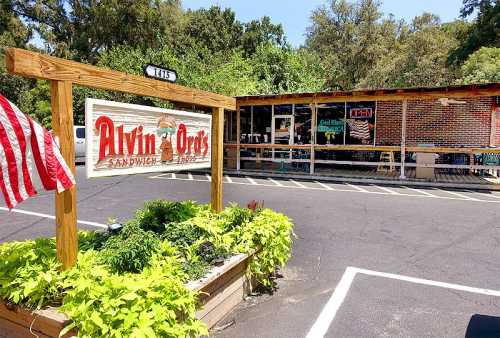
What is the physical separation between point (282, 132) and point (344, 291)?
48.3 feet

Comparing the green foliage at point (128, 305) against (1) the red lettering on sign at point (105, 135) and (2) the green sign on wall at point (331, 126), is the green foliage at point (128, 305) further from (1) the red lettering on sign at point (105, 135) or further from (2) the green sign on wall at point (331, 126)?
(2) the green sign on wall at point (331, 126)

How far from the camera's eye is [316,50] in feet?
125

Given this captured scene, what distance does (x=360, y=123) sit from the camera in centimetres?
1703

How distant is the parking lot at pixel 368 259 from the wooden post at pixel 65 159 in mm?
1517

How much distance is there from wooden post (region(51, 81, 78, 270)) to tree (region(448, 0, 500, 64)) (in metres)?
32.8

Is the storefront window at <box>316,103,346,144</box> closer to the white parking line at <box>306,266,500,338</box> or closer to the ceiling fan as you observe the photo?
the ceiling fan

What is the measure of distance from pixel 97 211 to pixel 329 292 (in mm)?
5856

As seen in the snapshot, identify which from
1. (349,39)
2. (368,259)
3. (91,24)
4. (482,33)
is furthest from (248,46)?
(368,259)

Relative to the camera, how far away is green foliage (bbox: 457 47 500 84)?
75.5 ft

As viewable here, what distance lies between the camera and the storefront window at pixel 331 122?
56.6 ft

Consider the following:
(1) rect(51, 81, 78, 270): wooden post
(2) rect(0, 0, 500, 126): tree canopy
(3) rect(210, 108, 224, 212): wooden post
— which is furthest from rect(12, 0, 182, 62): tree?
(1) rect(51, 81, 78, 270): wooden post

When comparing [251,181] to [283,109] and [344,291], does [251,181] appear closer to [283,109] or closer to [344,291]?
[283,109]

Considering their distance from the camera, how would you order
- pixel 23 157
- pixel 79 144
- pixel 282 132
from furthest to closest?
pixel 282 132, pixel 79 144, pixel 23 157

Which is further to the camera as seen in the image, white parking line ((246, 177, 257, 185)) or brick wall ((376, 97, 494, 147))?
brick wall ((376, 97, 494, 147))
